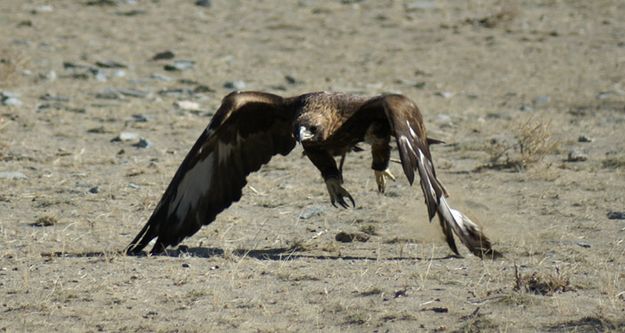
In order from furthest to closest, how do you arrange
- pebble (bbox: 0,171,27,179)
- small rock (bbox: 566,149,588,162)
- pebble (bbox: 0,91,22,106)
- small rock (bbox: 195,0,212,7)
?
small rock (bbox: 195,0,212,7) < pebble (bbox: 0,91,22,106) < small rock (bbox: 566,149,588,162) < pebble (bbox: 0,171,27,179)

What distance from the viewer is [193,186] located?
27.3 feet

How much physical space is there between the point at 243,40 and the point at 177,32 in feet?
3.38

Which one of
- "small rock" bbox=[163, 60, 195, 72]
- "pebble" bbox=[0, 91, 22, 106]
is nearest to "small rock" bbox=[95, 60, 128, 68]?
"small rock" bbox=[163, 60, 195, 72]

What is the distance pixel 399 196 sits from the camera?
31.9ft

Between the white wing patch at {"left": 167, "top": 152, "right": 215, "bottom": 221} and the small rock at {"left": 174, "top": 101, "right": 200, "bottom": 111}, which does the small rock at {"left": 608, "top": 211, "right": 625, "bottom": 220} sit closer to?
the white wing patch at {"left": 167, "top": 152, "right": 215, "bottom": 221}

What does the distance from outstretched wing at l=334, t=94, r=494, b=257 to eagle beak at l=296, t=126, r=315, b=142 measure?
43cm

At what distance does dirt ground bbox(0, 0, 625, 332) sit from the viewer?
6652mm

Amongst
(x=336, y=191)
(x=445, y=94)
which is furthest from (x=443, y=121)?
(x=336, y=191)

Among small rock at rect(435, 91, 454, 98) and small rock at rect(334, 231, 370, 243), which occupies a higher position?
small rock at rect(334, 231, 370, 243)

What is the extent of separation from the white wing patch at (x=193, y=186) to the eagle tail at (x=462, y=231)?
180cm

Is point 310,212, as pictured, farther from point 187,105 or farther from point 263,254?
point 187,105

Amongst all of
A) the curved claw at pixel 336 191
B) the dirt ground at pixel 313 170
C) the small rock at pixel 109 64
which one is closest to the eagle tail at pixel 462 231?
the dirt ground at pixel 313 170

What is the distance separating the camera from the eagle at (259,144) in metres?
7.93

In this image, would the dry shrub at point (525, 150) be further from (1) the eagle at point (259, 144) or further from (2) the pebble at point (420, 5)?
(2) the pebble at point (420, 5)
